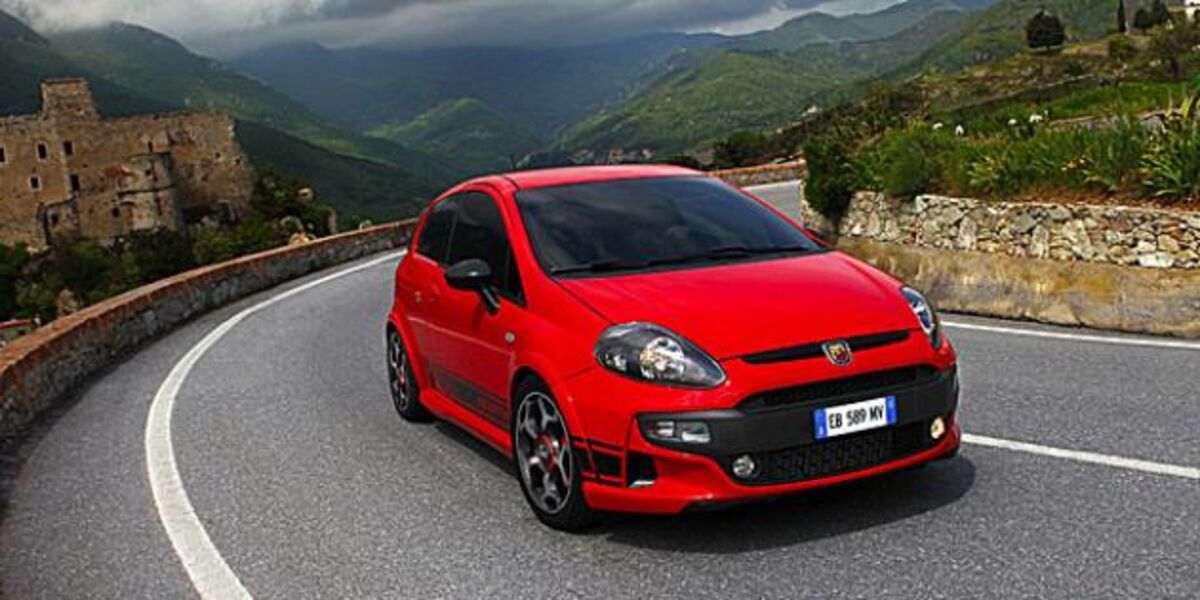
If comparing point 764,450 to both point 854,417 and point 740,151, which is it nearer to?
point 854,417

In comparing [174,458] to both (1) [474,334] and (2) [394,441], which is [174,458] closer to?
(2) [394,441]

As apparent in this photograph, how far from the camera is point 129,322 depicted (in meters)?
12.7

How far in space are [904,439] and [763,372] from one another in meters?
0.79

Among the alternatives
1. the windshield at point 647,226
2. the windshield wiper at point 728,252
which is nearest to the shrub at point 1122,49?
the windshield at point 647,226

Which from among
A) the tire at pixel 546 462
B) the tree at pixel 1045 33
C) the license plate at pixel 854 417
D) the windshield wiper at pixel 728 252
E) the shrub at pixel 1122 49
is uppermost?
the tree at pixel 1045 33

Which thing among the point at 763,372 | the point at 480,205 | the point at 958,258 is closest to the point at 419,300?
the point at 480,205

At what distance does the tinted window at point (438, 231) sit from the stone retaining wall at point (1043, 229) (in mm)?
5866

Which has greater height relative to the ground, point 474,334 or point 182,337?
point 474,334

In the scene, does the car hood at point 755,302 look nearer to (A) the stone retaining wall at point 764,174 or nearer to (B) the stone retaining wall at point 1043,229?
(B) the stone retaining wall at point 1043,229

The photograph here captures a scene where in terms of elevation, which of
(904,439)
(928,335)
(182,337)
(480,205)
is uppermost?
(480,205)

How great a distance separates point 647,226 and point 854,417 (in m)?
1.79

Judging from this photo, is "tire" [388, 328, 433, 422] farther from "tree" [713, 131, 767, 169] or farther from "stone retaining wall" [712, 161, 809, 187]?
"tree" [713, 131, 767, 169]

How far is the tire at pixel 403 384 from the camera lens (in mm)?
7539

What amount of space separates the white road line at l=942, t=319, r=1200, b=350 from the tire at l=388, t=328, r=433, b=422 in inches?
205
